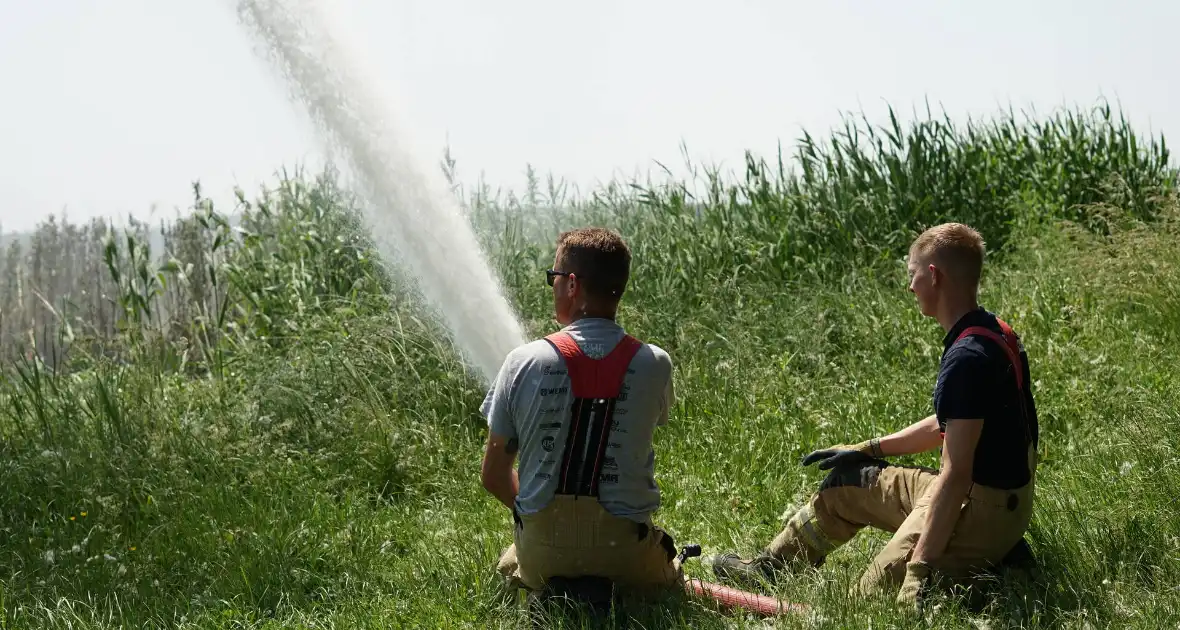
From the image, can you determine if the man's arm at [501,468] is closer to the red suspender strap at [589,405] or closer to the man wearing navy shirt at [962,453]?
the red suspender strap at [589,405]

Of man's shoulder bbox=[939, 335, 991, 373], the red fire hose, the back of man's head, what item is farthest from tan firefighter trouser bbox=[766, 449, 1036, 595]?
the back of man's head

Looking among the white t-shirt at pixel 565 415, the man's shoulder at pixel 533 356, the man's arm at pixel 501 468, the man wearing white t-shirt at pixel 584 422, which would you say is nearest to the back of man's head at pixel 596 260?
the man wearing white t-shirt at pixel 584 422

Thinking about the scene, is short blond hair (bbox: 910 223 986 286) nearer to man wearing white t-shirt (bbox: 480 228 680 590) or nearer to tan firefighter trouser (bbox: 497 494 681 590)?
man wearing white t-shirt (bbox: 480 228 680 590)

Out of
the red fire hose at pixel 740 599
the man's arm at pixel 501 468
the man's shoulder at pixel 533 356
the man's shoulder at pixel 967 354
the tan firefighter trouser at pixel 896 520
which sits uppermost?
the man's shoulder at pixel 533 356

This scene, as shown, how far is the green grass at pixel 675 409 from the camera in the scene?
4.34 meters

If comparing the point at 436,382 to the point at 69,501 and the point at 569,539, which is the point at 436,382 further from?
the point at 569,539

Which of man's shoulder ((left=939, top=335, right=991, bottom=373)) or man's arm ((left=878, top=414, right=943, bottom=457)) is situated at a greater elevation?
man's shoulder ((left=939, top=335, right=991, bottom=373))

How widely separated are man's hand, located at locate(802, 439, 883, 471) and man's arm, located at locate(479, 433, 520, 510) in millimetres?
1042

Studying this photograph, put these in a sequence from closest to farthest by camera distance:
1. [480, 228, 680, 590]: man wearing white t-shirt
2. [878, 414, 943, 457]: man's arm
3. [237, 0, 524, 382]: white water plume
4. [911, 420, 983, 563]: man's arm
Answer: [911, 420, 983, 563]: man's arm, [480, 228, 680, 590]: man wearing white t-shirt, [878, 414, 943, 457]: man's arm, [237, 0, 524, 382]: white water plume

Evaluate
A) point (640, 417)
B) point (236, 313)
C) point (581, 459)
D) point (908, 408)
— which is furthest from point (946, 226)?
point (236, 313)

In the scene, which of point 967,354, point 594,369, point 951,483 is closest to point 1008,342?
point 967,354

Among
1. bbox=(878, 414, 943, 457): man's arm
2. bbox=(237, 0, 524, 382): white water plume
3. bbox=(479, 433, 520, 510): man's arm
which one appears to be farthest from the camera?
bbox=(237, 0, 524, 382): white water plume

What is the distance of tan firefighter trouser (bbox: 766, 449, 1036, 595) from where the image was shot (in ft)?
11.7

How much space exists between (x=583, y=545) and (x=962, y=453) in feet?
3.91
